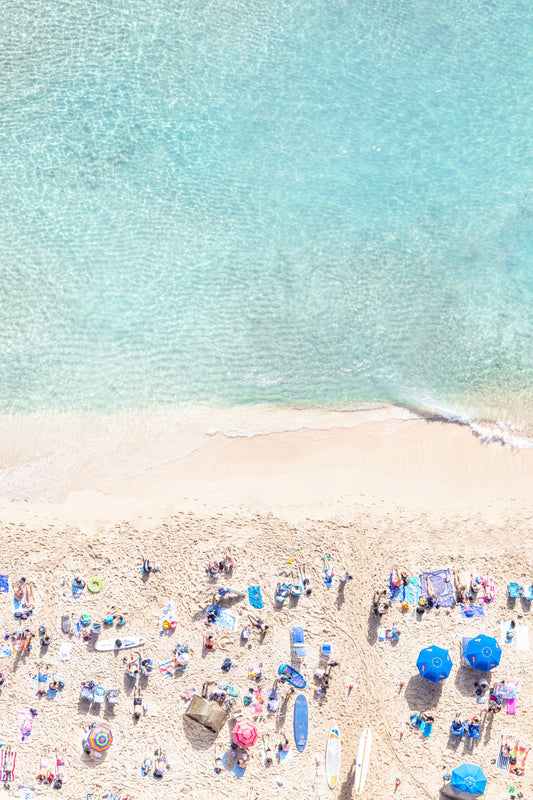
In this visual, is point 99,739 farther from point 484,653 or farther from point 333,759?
point 484,653

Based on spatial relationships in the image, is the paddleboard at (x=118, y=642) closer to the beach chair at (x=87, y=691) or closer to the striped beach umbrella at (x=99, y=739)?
the beach chair at (x=87, y=691)

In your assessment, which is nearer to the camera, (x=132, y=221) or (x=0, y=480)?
(x=0, y=480)

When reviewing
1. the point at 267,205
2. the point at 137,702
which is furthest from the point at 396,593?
the point at 267,205

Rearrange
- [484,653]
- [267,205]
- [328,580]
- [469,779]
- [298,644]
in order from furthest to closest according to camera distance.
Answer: [267,205], [328,580], [298,644], [484,653], [469,779]

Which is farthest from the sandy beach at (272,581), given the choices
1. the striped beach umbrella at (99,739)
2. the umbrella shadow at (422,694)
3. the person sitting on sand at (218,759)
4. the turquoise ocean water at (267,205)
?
the turquoise ocean water at (267,205)

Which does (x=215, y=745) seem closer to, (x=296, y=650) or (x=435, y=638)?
(x=296, y=650)

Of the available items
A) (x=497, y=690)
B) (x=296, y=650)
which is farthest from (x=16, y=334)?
(x=497, y=690)
